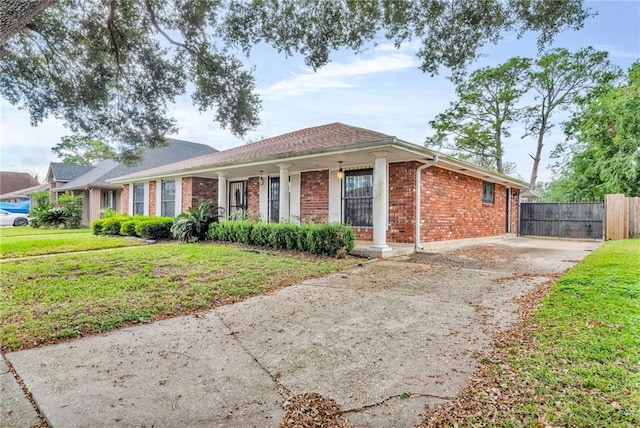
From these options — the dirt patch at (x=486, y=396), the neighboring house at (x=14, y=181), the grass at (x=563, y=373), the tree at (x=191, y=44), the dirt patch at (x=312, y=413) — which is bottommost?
the dirt patch at (x=312, y=413)

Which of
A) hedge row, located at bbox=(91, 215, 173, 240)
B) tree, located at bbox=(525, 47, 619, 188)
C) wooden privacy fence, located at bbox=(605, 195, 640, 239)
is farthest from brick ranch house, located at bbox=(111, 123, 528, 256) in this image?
tree, located at bbox=(525, 47, 619, 188)

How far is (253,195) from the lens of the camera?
14.0 meters

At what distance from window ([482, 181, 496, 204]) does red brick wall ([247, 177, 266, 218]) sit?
29.0 feet

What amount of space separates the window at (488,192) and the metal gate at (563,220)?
397cm

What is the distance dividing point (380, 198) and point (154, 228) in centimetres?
824

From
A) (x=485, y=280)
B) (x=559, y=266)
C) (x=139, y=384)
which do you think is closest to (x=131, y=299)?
(x=139, y=384)

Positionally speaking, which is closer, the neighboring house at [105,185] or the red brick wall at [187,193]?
the red brick wall at [187,193]

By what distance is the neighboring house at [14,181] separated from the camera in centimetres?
4733

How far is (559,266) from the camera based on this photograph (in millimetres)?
7469

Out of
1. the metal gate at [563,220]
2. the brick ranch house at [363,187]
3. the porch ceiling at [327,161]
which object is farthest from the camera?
the metal gate at [563,220]

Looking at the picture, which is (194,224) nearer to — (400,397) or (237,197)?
(237,197)

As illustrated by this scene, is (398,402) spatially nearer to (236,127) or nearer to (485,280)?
(485,280)

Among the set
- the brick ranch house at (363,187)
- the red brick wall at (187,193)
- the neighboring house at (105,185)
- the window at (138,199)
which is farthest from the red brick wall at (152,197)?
the neighboring house at (105,185)

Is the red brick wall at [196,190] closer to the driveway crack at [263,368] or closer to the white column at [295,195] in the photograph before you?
the white column at [295,195]
